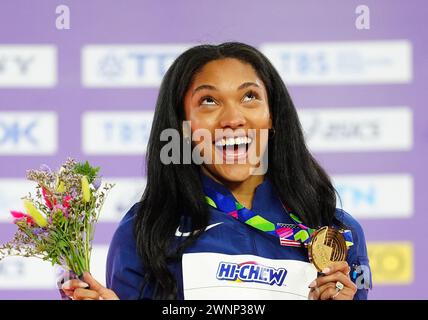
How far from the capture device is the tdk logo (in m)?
1.77

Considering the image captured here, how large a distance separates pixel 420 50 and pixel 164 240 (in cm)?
181

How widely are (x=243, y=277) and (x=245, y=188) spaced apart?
9.6 inches

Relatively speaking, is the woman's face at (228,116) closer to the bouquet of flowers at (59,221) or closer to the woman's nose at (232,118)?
the woman's nose at (232,118)

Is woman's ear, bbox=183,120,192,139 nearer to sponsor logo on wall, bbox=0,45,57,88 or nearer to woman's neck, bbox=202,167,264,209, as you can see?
woman's neck, bbox=202,167,264,209

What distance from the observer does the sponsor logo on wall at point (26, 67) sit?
10.2 ft

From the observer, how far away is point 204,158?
6.14 feet

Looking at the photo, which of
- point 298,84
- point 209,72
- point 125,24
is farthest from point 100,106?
point 209,72

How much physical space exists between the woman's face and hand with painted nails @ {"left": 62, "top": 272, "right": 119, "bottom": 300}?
16.3 inches

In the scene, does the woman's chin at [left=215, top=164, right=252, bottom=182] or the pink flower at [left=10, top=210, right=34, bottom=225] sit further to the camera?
the woman's chin at [left=215, top=164, right=252, bottom=182]

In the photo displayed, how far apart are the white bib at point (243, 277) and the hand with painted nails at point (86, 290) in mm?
205

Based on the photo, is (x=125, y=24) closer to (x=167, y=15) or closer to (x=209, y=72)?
(x=167, y=15)

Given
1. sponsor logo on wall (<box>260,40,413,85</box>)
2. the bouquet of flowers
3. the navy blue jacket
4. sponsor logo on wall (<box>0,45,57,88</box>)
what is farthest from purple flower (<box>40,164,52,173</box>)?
sponsor logo on wall (<box>260,40,413,85</box>)

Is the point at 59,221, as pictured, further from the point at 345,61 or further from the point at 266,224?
the point at 345,61

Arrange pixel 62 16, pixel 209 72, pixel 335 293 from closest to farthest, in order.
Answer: pixel 335 293 < pixel 209 72 < pixel 62 16
